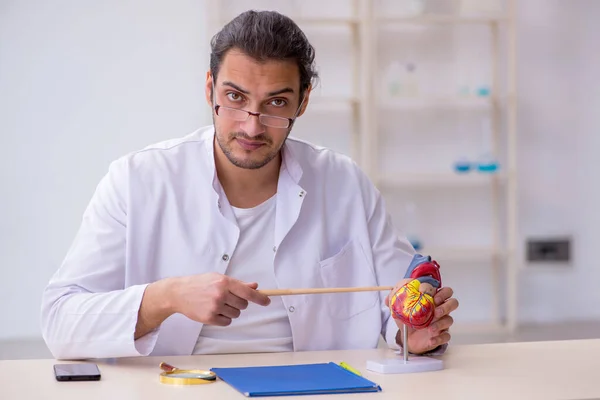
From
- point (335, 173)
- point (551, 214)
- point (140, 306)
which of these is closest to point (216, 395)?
point (140, 306)

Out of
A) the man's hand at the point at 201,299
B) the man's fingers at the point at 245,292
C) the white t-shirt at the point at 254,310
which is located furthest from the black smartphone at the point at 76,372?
the white t-shirt at the point at 254,310

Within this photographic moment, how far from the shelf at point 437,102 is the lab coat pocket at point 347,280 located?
2.51 metres

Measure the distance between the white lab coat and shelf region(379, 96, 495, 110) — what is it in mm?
2386

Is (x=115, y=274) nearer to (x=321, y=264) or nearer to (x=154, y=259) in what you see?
(x=154, y=259)

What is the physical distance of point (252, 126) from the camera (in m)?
1.72

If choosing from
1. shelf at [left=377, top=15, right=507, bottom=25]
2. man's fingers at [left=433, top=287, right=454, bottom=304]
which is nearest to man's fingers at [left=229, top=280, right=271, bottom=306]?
man's fingers at [left=433, top=287, right=454, bottom=304]

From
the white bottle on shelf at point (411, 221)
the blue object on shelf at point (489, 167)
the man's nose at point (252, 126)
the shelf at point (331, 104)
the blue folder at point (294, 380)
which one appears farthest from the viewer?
the white bottle on shelf at point (411, 221)

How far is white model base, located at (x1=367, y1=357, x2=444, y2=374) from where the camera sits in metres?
1.43

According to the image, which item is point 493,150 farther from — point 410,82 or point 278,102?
point 278,102

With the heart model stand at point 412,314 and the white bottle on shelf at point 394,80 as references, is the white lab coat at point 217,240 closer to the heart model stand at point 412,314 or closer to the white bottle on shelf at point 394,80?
the heart model stand at point 412,314

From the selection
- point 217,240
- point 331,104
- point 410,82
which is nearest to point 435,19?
point 410,82

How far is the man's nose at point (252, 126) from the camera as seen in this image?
67.7 inches

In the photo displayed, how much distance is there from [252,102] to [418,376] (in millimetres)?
663

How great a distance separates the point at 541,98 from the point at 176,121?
6.48 ft
